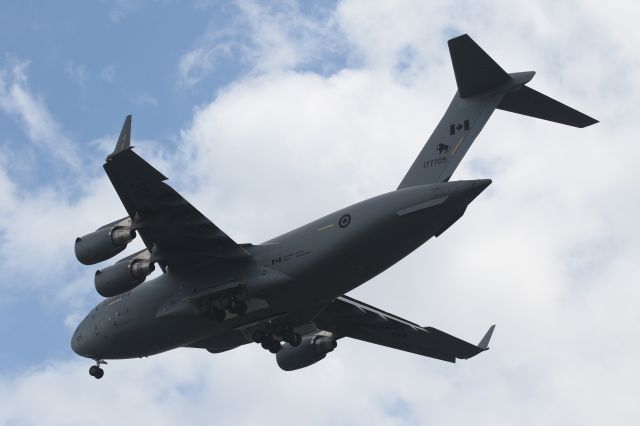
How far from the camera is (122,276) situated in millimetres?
20766

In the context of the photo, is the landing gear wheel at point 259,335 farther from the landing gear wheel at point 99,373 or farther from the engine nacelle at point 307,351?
the landing gear wheel at point 99,373

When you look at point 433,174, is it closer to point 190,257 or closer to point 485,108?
point 485,108

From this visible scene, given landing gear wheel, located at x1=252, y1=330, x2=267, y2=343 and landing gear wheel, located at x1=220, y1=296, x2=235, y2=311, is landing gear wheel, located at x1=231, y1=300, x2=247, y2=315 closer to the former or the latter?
landing gear wheel, located at x1=220, y1=296, x2=235, y2=311

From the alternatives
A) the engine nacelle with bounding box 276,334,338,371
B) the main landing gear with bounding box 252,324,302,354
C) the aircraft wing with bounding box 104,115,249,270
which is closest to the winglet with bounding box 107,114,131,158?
the aircraft wing with bounding box 104,115,249,270

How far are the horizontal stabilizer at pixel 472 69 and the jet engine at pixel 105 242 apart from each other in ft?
20.8

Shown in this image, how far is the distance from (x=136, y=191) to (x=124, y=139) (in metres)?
0.95

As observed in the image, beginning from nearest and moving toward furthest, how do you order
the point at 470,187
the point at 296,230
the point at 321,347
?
the point at 470,187 → the point at 296,230 → the point at 321,347

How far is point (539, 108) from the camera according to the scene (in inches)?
774

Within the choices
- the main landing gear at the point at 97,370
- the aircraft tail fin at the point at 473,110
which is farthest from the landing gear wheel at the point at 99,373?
the aircraft tail fin at the point at 473,110

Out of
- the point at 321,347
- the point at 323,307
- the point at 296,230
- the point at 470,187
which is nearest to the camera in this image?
the point at 470,187

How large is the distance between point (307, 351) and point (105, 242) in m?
5.96

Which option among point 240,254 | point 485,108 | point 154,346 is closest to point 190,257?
point 240,254

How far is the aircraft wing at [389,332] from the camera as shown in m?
23.8

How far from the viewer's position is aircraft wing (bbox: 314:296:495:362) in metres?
23.8
